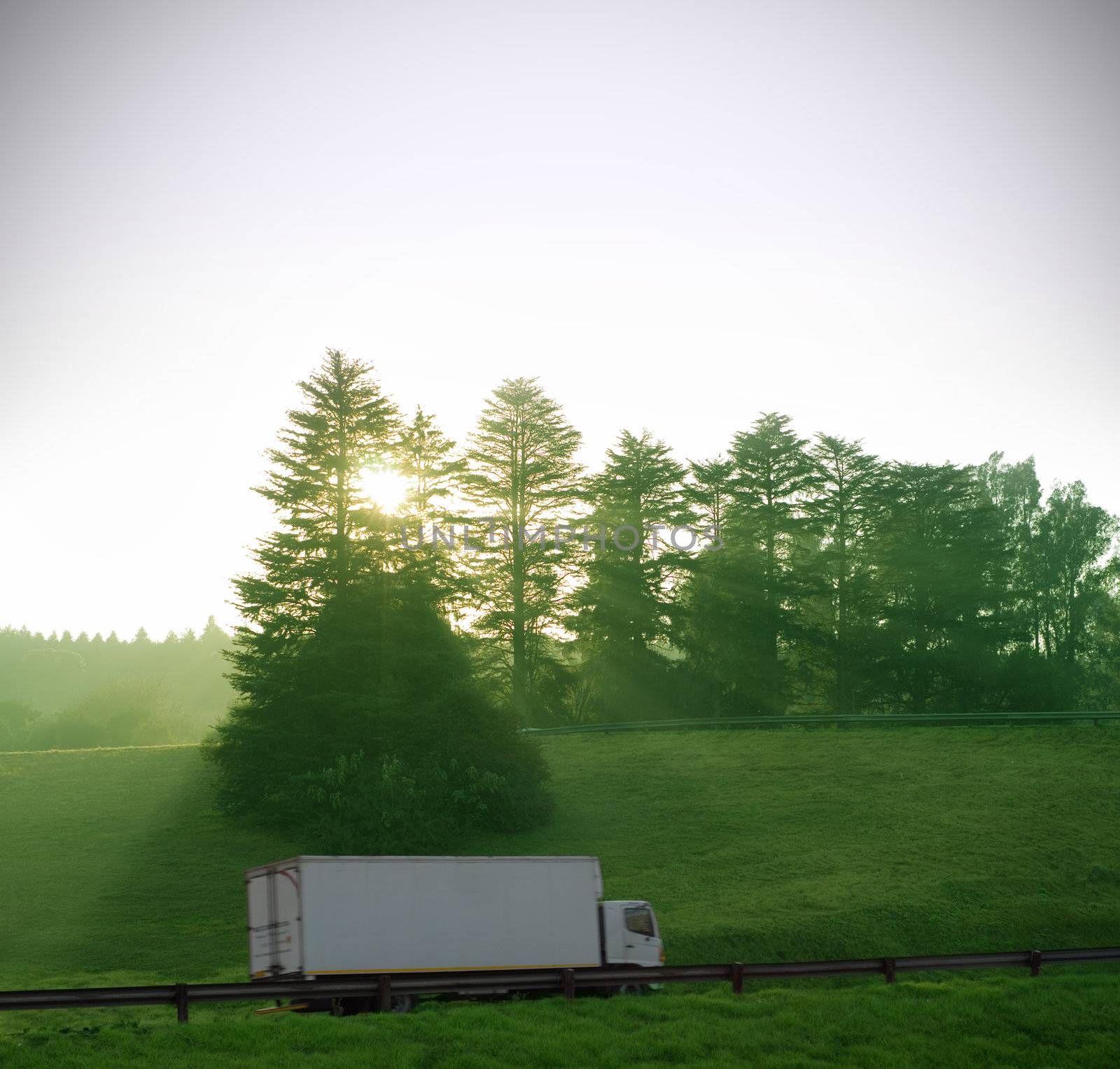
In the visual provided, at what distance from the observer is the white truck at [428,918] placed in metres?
21.0

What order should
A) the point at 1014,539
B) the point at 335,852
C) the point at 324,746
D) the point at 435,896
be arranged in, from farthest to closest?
the point at 1014,539 → the point at 324,746 → the point at 335,852 → the point at 435,896

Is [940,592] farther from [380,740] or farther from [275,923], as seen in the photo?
[275,923]

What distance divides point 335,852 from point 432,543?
19.8 meters

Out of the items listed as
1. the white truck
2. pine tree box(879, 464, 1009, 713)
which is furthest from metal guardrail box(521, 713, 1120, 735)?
the white truck

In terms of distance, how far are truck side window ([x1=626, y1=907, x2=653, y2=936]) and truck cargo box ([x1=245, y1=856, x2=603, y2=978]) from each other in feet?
3.28

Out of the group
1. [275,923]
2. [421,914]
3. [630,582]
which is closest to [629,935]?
[421,914]

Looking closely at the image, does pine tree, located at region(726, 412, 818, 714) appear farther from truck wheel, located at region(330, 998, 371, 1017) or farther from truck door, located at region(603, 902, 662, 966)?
truck wheel, located at region(330, 998, 371, 1017)

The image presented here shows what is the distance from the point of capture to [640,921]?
83.2 ft

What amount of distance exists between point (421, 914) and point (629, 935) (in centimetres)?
541

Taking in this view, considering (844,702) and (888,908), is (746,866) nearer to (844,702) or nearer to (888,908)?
(888,908)

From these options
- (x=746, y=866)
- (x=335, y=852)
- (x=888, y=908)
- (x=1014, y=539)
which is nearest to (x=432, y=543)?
(x=335, y=852)

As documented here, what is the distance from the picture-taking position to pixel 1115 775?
44.6 m

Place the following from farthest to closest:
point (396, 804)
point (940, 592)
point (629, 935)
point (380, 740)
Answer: point (940, 592)
point (380, 740)
point (396, 804)
point (629, 935)

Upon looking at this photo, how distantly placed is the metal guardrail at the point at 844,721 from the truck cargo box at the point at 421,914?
2996 centimetres
